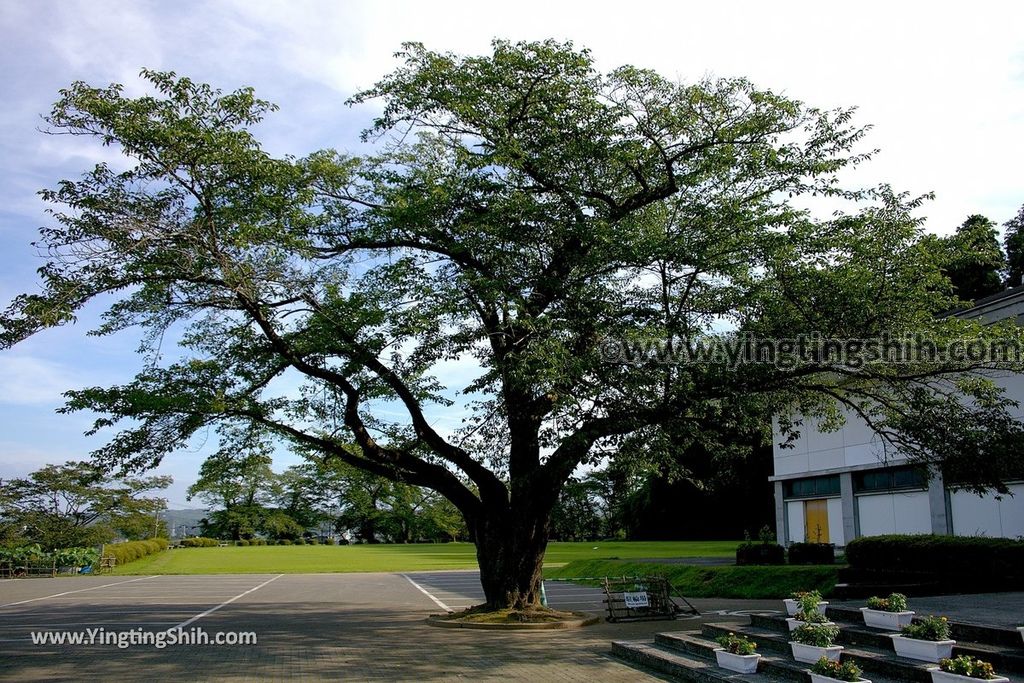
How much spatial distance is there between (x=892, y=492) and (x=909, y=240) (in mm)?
17526

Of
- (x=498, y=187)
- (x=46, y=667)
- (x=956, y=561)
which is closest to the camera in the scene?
(x=46, y=667)

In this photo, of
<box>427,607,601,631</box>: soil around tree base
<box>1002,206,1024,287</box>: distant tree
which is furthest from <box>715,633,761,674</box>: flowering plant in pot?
<box>1002,206,1024,287</box>: distant tree

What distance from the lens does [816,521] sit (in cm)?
3328

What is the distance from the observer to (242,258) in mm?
12375

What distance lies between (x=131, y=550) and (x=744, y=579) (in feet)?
124

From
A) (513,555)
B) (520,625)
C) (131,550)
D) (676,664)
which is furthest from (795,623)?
(131,550)

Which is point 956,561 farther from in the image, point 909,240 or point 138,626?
point 138,626

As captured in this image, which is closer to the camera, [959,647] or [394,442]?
[959,647]

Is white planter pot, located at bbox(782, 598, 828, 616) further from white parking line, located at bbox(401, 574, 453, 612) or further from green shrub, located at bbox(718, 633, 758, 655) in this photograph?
white parking line, located at bbox(401, 574, 453, 612)

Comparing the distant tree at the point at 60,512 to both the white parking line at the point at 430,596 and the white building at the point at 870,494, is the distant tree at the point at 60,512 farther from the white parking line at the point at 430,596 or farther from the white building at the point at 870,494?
the white building at the point at 870,494

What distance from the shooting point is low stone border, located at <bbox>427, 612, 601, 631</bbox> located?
15.1 meters

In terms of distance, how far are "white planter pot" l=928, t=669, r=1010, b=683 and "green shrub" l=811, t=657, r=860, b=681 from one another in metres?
0.69

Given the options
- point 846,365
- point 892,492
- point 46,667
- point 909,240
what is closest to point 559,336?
point 846,365

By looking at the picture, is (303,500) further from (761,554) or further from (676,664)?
(676,664)
